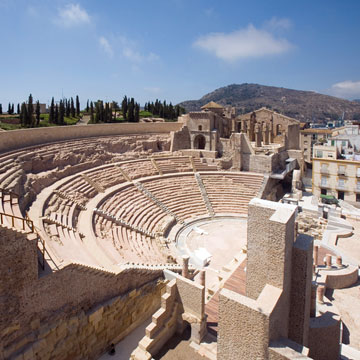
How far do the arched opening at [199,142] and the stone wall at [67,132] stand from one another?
111 inches

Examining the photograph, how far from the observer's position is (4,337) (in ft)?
23.9

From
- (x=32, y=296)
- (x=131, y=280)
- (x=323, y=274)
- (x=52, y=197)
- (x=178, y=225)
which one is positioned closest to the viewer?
(x=32, y=296)

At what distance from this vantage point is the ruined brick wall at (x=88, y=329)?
7.76 meters

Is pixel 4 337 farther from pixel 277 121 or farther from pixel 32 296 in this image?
pixel 277 121

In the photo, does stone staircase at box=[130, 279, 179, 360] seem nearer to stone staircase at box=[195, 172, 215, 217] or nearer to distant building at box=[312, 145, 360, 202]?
stone staircase at box=[195, 172, 215, 217]

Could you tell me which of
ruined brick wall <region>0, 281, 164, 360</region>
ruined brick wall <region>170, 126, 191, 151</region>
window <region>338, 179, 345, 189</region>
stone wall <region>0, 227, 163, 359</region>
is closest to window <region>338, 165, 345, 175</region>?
window <region>338, 179, 345, 189</region>

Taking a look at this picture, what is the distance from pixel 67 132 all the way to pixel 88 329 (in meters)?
17.7

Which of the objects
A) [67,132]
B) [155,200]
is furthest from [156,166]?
[67,132]

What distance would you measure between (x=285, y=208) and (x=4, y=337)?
7.48m

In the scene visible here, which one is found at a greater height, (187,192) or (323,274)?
(187,192)

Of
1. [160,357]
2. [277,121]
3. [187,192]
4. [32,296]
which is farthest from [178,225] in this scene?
[277,121]

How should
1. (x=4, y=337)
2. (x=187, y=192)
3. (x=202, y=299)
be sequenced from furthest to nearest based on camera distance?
1. (x=187, y=192)
2. (x=202, y=299)
3. (x=4, y=337)

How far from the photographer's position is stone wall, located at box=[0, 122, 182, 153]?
18836 mm

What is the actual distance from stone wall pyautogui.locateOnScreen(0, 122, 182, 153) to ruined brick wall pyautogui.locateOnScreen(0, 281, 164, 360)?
520 inches
